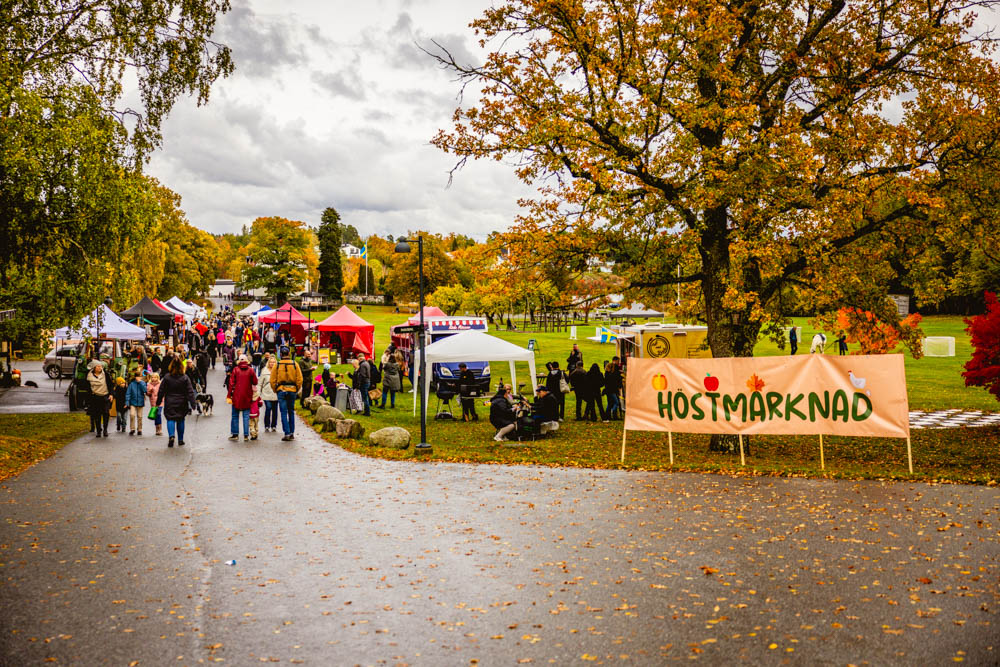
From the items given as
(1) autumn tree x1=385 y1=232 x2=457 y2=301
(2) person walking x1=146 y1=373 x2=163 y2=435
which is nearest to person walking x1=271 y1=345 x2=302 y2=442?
(2) person walking x1=146 y1=373 x2=163 y2=435

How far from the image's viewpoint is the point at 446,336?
1206 inches

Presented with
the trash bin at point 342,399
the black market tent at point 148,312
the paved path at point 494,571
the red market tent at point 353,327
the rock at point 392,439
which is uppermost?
the black market tent at point 148,312

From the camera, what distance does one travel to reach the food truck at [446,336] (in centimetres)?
2444

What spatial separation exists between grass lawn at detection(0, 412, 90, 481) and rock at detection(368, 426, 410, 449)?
252 inches

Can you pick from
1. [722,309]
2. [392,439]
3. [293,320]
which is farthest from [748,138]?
[293,320]

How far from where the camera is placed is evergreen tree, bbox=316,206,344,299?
117 metres

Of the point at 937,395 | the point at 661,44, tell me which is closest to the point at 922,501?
the point at 661,44

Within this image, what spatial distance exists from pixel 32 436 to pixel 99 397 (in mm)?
1708

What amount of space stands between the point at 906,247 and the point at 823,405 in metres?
4.70

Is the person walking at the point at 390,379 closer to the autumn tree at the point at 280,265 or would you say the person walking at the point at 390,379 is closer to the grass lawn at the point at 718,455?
the grass lawn at the point at 718,455

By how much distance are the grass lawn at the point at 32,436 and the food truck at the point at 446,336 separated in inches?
365

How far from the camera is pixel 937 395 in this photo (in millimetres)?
25984

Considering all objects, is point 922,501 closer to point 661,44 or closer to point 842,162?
point 842,162

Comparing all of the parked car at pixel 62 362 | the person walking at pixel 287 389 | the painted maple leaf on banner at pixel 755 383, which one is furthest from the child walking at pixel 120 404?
the painted maple leaf on banner at pixel 755 383
